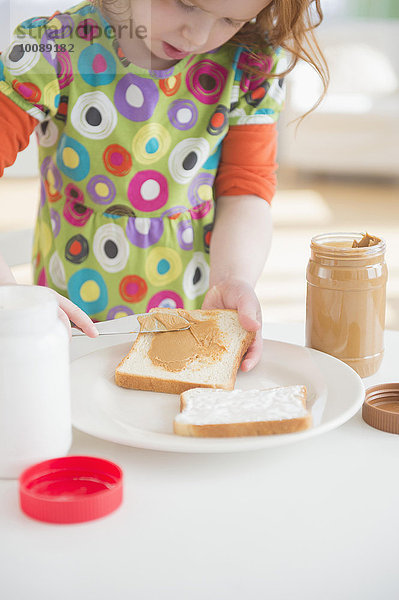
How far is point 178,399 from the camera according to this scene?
76cm

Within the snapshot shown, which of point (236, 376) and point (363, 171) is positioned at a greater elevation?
point (236, 376)

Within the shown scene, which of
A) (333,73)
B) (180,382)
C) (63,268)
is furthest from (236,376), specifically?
(333,73)

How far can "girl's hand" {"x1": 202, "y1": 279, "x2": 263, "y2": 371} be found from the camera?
850 millimetres

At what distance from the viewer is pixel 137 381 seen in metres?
0.78

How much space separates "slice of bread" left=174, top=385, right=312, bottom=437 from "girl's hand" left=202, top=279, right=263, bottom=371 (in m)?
0.11

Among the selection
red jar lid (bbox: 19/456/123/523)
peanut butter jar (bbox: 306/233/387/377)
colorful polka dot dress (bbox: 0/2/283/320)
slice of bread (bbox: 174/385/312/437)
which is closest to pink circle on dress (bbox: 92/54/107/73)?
colorful polka dot dress (bbox: 0/2/283/320)

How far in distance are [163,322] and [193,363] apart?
0.28 ft

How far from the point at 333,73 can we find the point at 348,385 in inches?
175

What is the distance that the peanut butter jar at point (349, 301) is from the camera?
0.85m

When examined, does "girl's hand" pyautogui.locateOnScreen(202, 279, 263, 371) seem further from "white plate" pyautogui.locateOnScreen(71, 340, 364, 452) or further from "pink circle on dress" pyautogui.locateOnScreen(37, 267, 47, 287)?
"pink circle on dress" pyautogui.locateOnScreen(37, 267, 47, 287)

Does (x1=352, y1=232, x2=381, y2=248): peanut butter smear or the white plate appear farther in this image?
(x1=352, y1=232, x2=381, y2=248): peanut butter smear

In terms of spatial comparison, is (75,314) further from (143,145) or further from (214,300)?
(143,145)

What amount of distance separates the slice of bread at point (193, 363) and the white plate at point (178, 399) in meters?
0.02

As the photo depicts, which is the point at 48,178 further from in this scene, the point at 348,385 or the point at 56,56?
the point at 348,385
